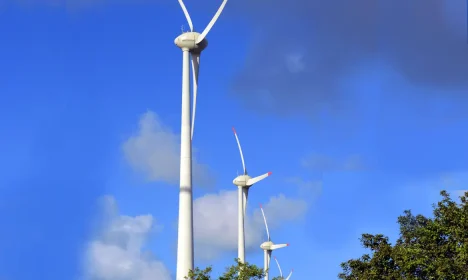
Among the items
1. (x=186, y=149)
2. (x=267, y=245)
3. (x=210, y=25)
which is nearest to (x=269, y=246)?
(x=267, y=245)

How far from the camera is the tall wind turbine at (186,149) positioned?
77188mm

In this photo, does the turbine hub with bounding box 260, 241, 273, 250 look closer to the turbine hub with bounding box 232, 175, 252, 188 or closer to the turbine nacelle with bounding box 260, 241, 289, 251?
the turbine nacelle with bounding box 260, 241, 289, 251

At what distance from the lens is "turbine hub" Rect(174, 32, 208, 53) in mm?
86625

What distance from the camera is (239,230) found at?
131m

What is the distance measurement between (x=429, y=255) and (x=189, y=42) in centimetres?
3340

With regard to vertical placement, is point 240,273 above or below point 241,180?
below

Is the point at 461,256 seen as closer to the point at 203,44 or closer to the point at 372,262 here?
the point at 372,262

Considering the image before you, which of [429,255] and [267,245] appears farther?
[267,245]

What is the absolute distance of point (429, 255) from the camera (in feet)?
260

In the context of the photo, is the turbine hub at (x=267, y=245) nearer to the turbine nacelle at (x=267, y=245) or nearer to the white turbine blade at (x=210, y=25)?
the turbine nacelle at (x=267, y=245)

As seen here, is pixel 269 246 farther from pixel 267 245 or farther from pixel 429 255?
pixel 429 255

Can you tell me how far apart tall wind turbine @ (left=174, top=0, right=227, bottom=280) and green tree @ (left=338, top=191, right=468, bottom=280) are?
690 inches

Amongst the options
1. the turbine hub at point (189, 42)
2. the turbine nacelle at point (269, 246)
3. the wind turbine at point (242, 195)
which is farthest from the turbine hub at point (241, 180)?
the turbine hub at point (189, 42)

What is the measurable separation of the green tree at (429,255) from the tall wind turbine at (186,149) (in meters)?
17.5
